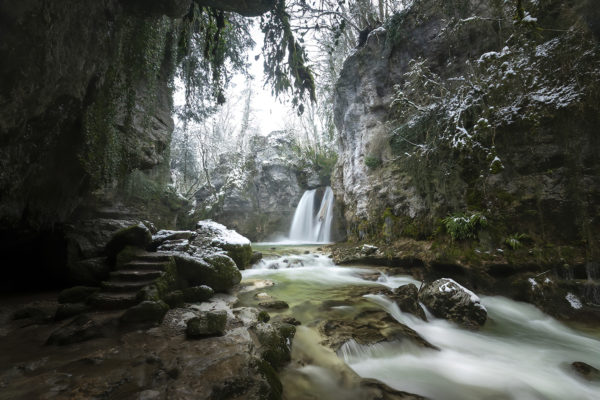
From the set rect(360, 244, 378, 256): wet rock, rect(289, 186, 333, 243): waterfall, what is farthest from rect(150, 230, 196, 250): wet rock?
rect(289, 186, 333, 243): waterfall

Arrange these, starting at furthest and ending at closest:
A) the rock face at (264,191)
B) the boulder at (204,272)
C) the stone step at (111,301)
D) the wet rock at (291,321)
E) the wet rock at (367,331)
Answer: the rock face at (264,191)
the boulder at (204,272)
the wet rock at (291,321)
the stone step at (111,301)
the wet rock at (367,331)

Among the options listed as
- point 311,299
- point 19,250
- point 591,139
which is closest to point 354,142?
point 591,139

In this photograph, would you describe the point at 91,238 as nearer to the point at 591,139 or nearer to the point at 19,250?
the point at 19,250

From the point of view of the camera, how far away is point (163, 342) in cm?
249

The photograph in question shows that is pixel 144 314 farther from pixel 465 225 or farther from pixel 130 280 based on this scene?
pixel 465 225

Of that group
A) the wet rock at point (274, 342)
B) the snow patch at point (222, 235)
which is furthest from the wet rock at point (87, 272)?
the wet rock at point (274, 342)

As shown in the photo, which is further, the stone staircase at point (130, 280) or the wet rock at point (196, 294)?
the wet rock at point (196, 294)

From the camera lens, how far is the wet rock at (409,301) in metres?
4.16

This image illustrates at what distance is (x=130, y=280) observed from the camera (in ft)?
13.4

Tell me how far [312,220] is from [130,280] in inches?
605

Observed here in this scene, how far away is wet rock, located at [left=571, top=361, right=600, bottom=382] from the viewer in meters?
2.71

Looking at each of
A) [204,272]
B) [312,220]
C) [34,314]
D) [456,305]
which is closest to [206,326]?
[204,272]

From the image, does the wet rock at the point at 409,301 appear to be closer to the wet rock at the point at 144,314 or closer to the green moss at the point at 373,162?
the wet rock at the point at 144,314

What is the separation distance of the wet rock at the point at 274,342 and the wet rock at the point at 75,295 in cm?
303
